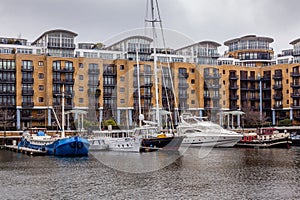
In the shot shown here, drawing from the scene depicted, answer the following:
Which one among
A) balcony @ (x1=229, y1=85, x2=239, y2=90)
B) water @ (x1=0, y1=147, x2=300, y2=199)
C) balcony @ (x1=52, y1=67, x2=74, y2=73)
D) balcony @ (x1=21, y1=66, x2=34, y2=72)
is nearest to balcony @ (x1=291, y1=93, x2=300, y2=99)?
balcony @ (x1=229, y1=85, x2=239, y2=90)

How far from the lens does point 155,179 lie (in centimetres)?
3133

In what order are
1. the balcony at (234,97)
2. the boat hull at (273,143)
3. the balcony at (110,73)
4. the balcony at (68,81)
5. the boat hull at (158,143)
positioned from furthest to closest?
the balcony at (234,97) → the balcony at (110,73) → the balcony at (68,81) → the boat hull at (273,143) → the boat hull at (158,143)

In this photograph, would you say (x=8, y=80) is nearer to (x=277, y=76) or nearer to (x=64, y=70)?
(x=64, y=70)

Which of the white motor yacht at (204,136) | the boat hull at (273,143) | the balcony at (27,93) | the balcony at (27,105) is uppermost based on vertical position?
the balcony at (27,93)

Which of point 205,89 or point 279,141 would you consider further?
point 205,89

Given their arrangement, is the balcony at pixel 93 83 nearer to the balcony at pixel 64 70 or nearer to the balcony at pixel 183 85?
the balcony at pixel 64 70

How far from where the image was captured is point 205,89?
315 ft

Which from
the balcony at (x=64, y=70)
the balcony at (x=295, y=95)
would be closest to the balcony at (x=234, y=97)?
the balcony at (x=295, y=95)

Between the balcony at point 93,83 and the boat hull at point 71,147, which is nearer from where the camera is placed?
the boat hull at point 71,147

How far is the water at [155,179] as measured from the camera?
2588 centimetres

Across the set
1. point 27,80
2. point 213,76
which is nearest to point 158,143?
point 27,80

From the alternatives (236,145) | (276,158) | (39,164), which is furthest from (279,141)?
(39,164)

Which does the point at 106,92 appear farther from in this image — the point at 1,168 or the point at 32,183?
the point at 32,183

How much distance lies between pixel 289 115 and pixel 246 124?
1070 cm
